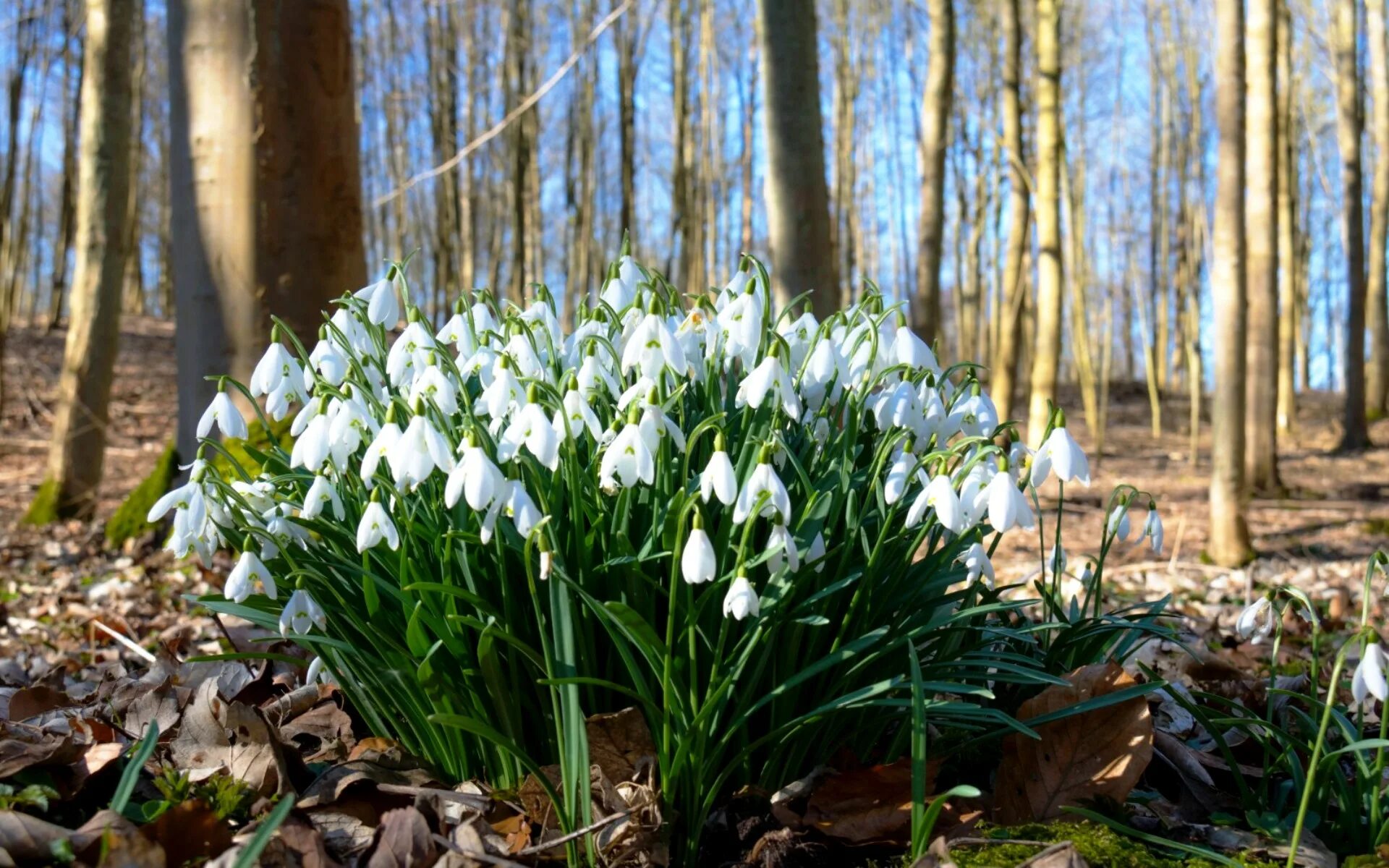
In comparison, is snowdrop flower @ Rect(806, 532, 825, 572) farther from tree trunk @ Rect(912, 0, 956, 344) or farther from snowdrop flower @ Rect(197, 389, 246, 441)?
tree trunk @ Rect(912, 0, 956, 344)

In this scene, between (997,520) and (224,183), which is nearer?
(997,520)

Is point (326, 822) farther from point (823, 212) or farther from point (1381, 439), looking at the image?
point (1381, 439)

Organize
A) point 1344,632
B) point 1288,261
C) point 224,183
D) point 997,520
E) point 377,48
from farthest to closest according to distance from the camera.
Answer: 1. point 377,48
2. point 1288,261
3. point 224,183
4. point 1344,632
5. point 997,520

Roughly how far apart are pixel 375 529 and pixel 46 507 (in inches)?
244

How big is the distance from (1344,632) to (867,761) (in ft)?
9.08

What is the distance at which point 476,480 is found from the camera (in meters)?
1.35

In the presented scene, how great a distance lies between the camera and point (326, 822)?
1488 mm

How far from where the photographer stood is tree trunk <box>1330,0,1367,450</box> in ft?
40.7

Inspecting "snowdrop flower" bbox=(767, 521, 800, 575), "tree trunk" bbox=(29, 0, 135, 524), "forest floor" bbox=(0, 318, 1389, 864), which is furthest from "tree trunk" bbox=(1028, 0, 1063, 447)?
"snowdrop flower" bbox=(767, 521, 800, 575)

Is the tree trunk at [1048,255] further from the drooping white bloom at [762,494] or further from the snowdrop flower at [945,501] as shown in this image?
the drooping white bloom at [762,494]

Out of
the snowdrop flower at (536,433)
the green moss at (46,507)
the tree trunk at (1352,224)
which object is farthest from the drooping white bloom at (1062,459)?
the tree trunk at (1352,224)

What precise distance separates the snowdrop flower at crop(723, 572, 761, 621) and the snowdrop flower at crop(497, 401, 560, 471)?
0.30 m

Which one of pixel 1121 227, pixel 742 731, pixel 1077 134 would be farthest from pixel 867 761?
pixel 1121 227

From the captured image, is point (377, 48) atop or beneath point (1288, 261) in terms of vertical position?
Result: atop
